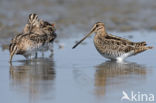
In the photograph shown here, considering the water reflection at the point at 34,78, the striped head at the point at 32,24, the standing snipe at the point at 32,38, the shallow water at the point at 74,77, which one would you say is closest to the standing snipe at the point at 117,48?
the shallow water at the point at 74,77

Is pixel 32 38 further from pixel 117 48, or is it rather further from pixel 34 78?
pixel 34 78

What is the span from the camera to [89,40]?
1481 cm

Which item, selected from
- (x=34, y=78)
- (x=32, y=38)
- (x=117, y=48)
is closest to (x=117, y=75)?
(x=34, y=78)

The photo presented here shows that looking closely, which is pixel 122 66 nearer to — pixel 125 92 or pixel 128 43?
pixel 128 43

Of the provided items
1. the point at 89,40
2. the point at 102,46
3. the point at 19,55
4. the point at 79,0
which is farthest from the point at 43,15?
the point at 102,46

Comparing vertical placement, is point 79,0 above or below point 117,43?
above

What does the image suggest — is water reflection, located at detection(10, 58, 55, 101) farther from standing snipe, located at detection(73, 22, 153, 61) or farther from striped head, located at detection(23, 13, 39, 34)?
→ striped head, located at detection(23, 13, 39, 34)

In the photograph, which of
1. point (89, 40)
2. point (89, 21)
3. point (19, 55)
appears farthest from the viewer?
point (89, 21)

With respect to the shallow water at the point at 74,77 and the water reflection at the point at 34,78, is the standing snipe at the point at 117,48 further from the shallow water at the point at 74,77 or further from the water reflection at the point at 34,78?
the water reflection at the point at 34,78

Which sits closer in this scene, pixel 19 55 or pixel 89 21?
pixel 19 55

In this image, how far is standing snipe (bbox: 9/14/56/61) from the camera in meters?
12.4

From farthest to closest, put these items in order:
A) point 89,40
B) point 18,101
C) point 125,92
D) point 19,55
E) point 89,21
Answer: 1. point 89,21
2. point 89,40
3. point 19,55
4. point 125,92
5. point 18,101

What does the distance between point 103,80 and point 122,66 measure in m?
1.54

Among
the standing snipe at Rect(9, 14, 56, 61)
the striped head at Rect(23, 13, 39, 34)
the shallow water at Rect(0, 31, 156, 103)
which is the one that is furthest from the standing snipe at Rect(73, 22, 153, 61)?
the striped head at Rect(23, 13, 39, 34)
